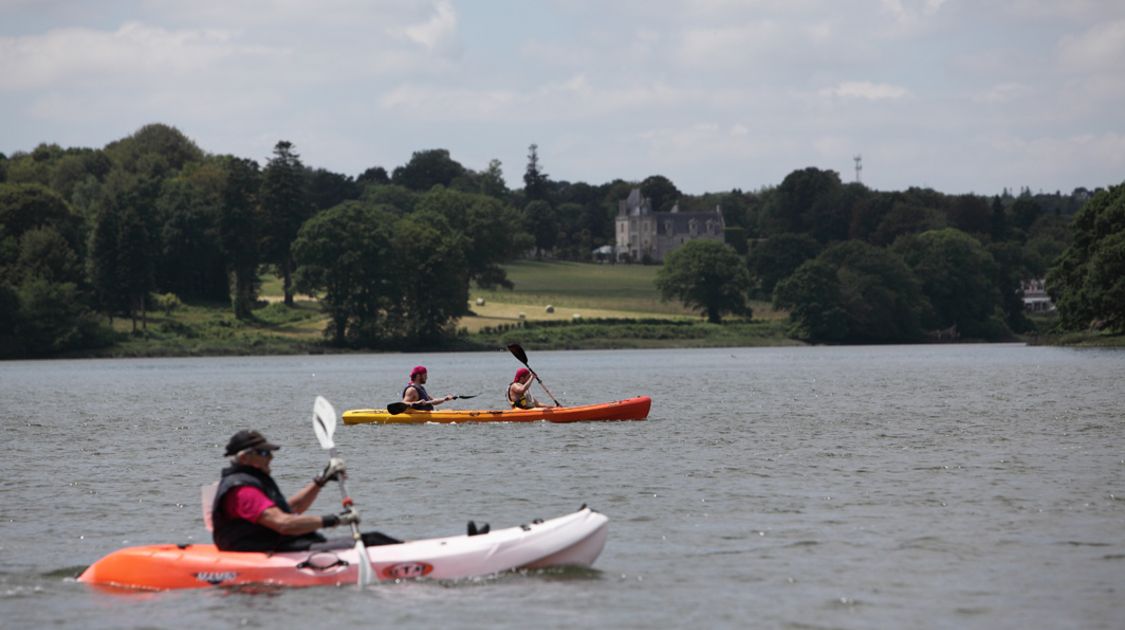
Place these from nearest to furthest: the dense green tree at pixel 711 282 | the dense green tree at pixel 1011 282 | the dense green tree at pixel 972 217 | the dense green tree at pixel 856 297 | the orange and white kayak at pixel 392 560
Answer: the orange and white kayak at pixel 392 560 → the dense green tree at pixel 856 297 → the dense green tree at pixel 711 282 → the dense green tree at pixel 1011 282 → the dense green tree at pixel 972 217

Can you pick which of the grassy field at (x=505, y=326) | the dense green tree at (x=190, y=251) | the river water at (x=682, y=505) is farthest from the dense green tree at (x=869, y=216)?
the river water at (x=682, y=505)

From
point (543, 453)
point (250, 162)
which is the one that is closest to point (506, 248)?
point (250, 162)

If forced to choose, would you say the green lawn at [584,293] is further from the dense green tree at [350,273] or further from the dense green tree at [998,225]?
the dense green tree at [998,225]

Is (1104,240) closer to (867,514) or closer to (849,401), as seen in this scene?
(849,401)

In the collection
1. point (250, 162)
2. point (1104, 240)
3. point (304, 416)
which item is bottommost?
point (304, 416)

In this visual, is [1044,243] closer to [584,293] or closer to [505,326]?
[584,293]

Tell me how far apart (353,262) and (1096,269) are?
54.5m

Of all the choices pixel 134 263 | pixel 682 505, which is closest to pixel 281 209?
pixel 134 263

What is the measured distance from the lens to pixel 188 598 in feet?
51.9

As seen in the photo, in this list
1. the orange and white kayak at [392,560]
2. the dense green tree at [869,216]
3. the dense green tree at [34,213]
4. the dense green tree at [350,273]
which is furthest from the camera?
the dense green tree at [869,216]

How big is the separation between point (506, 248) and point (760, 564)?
142 metres

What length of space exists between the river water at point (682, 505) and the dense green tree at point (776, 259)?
106 m

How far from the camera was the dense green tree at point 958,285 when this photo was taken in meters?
138

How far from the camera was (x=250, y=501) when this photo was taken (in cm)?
1541
